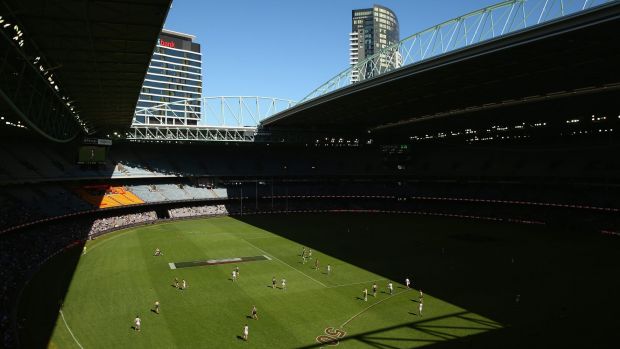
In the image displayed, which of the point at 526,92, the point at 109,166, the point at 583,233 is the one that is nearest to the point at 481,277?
the point at 526,92

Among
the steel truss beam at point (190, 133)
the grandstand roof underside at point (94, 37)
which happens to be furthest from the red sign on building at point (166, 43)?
the grandstand roof underside at point (94, 37)

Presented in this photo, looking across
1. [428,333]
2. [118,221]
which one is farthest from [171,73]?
[428,333]

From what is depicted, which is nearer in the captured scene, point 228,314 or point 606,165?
point 228,314

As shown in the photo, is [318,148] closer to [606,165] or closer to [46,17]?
[606,165]

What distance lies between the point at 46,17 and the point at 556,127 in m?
68.6

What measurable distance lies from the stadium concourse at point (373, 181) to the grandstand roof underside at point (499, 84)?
0.25 meters

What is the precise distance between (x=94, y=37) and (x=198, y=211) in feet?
194

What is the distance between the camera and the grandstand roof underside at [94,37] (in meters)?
16.2

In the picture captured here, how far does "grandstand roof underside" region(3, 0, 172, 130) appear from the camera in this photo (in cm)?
1619

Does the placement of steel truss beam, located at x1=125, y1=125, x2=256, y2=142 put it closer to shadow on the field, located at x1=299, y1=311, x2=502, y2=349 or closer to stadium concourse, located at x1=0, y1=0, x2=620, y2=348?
stadium concourse, located at x1=0, y1=0, x2=620, y2=348

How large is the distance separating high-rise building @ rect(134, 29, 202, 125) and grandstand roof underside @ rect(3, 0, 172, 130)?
126 metres

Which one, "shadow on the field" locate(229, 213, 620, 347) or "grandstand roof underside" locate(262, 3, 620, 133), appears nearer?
"shadow on the field" locate(229, 213, 620, 347)

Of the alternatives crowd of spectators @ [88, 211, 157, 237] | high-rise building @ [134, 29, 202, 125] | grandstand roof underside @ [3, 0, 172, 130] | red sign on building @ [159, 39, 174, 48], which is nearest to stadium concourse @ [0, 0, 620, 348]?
grandstand roof underside @ [3, 0, 172, 130]

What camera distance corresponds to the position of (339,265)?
40.0 m
